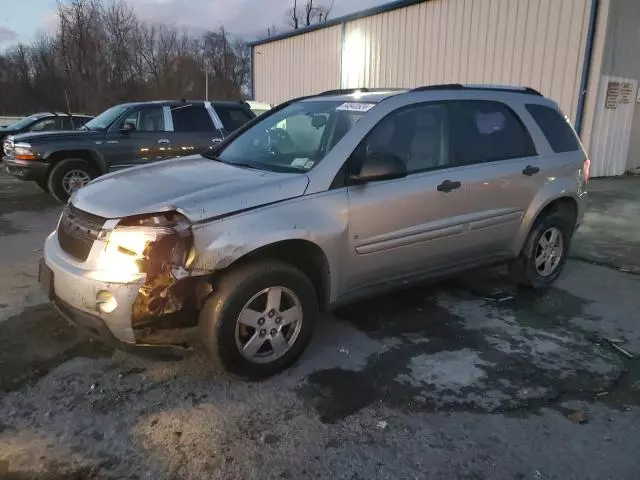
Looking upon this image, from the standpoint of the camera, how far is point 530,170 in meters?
4.56

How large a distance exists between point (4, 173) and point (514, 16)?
1311 centimetres

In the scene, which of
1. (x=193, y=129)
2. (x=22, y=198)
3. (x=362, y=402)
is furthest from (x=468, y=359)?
Answer: (x=22, y=198)

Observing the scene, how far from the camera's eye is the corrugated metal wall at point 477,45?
1175 centimetres

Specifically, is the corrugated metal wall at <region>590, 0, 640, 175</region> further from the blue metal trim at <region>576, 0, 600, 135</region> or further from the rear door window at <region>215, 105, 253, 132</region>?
the rear door window at <region>215, 105, 253, 132</region>

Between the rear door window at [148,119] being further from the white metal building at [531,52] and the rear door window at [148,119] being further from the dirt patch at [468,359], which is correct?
the white metal building at [531,52]

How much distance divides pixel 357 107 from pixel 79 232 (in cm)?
203

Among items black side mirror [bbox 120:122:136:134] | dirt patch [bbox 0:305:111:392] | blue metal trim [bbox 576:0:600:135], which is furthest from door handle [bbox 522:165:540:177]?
blue metal trim [bbox 576:0:600:135]

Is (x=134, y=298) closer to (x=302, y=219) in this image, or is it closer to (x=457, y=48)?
(x=302, y=219)

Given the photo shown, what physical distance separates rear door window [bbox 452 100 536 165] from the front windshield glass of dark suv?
87 cm

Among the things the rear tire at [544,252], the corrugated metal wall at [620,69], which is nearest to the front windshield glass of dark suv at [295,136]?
the rear tire at [544,252]

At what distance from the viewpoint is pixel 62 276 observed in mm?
3064

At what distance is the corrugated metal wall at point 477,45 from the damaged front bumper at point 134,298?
1159 cm

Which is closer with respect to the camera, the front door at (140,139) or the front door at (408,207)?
the front door at (408,207)

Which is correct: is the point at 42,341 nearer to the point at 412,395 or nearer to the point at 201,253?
the point at 201,253
